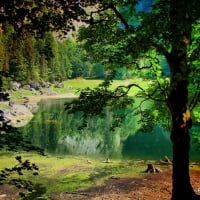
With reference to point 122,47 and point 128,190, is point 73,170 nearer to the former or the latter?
point 128,190

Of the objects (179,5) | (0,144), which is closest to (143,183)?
(179,5)

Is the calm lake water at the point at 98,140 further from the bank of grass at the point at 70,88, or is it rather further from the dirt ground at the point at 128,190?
the bank of grass at the point at 70,88

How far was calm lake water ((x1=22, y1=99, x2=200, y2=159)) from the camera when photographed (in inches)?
1618

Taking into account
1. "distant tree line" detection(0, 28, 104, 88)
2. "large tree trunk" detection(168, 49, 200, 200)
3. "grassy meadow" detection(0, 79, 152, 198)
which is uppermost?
"distant tree line" detection(0, 28, 104, 88)

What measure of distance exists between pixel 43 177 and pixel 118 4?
59.5 feet

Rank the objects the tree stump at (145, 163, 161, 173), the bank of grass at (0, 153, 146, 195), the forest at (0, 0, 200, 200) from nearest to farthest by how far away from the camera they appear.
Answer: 1. the forest at (0, 0, 200, 200)
2. the bank of grass at (0, 153, 146, 195)
3. the tree stump at (145, 163, 161, 173)

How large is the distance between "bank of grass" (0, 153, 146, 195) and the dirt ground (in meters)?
1.45

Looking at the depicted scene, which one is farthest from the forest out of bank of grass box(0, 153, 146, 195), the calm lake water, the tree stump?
the calm lake water

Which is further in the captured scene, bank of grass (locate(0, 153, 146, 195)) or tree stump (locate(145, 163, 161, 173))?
tree stump (locate(145, 163, 161, 173))

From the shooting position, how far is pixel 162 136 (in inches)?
2094

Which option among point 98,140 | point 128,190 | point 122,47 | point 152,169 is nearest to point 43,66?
point 98,140

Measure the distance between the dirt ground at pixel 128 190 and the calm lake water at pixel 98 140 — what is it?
9.45m

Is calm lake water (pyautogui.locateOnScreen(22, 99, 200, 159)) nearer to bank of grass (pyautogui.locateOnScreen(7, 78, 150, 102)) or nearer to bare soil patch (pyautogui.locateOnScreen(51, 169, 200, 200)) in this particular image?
bare soil patch (pyautogui.locateOnScreen(51, 169, 200, 200))

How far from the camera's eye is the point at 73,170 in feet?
103
